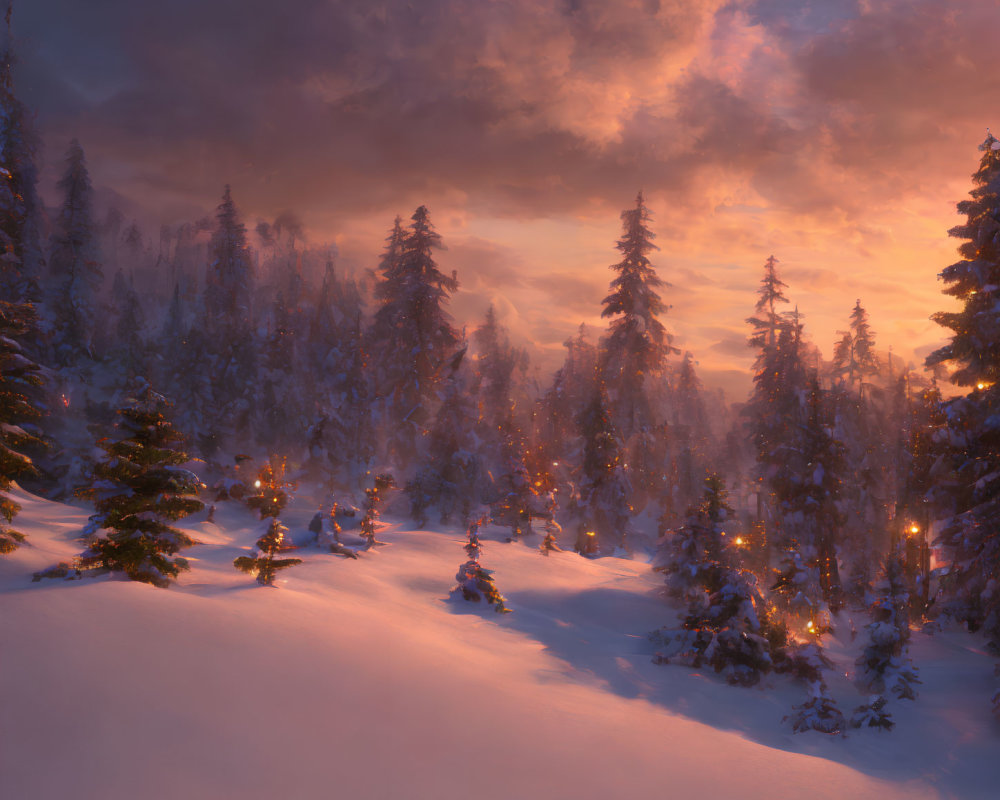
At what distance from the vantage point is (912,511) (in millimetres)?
20203

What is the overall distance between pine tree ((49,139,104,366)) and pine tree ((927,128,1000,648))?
4737 cm

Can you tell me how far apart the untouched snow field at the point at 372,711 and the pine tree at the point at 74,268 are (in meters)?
30.6

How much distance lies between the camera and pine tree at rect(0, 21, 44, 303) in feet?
95.7

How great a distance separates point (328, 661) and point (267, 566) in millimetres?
4561

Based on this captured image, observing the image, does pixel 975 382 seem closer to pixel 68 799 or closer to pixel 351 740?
pixel 351 740

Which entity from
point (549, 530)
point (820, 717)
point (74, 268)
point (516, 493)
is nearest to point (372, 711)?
point (820, 717)

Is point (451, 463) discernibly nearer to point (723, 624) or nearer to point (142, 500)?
point (723, 624)

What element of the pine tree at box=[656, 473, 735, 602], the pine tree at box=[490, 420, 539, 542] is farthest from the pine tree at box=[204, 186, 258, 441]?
the pine tree at box=[656, 473, 735, 602]

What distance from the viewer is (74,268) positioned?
37.3m

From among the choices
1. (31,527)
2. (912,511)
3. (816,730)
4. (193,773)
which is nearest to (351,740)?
(193,773)

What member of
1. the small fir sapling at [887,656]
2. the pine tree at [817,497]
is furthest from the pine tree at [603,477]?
the small fir sapling at [887,656]

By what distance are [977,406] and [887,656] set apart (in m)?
7.95

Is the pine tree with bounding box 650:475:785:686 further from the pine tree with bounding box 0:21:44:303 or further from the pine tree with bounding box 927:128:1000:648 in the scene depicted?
the pine tree with bounding box 0:21:44:303

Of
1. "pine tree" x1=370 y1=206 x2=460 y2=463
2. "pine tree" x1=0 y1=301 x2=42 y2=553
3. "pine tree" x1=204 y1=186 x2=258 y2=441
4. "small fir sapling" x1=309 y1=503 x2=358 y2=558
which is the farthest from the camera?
"pine tree" x1=204 y1=186 x2=258 y2=441
